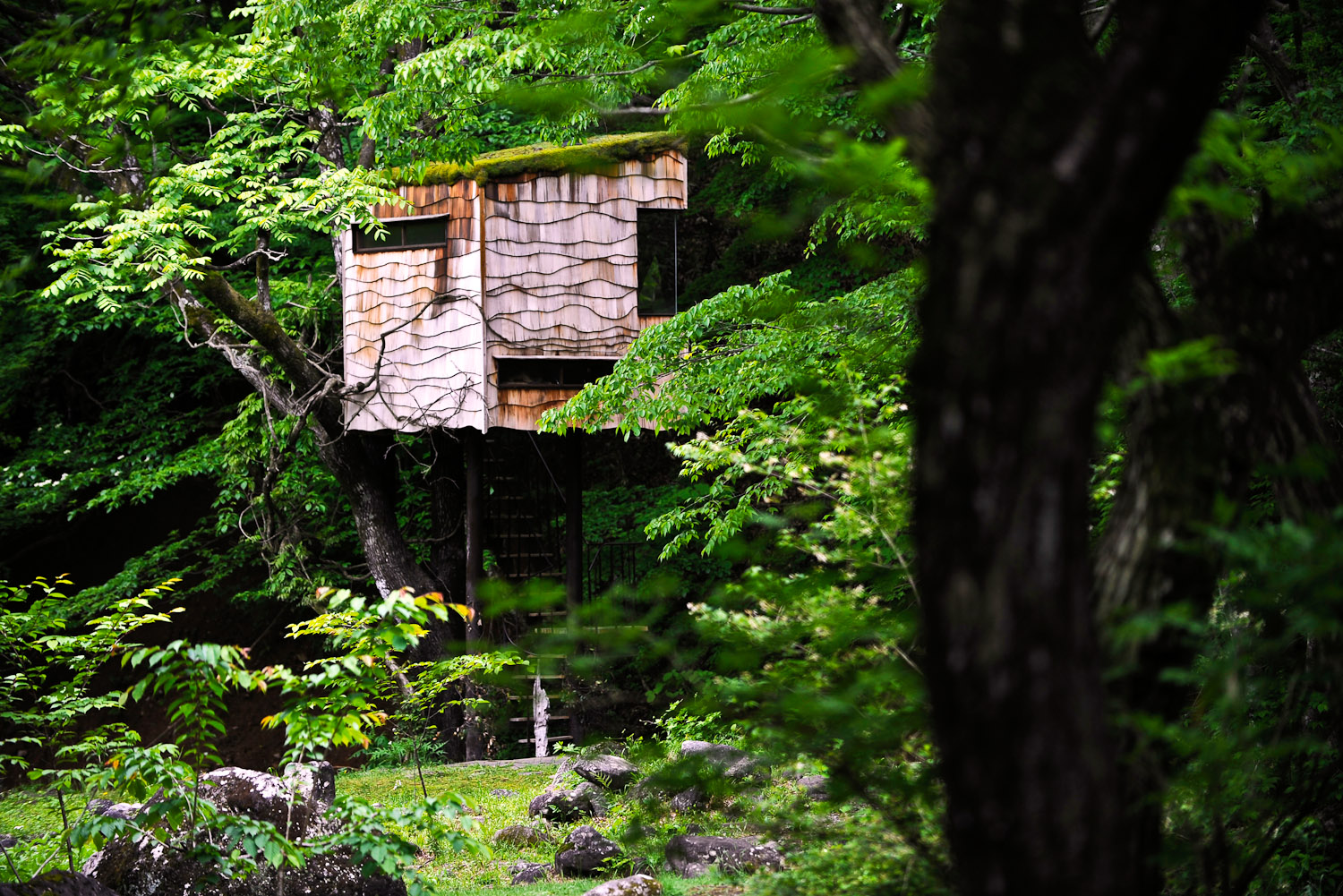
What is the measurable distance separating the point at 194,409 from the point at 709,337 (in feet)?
33.7

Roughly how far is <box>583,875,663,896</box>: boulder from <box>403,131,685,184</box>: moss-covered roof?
8.28 meters

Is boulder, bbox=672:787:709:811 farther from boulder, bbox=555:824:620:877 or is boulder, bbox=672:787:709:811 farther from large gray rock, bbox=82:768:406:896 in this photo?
large gray rock, bbox=82:768:406:896

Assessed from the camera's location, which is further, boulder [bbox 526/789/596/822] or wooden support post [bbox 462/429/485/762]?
wooden support post [bbox 462/429/485/762]

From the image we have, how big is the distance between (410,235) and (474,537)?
12.3 feet

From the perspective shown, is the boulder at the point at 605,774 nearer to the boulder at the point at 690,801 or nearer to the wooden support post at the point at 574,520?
the boulder at the point at 690,801

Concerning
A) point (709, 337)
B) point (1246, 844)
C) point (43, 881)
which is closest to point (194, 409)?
point (709, 337)

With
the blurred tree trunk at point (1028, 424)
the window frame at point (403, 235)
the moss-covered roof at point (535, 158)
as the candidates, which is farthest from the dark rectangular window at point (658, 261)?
the blurred tree trunk at point (1028, 424)

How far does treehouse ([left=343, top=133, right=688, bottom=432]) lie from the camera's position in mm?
12094

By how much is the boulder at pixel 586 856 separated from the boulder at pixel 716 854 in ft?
1.49

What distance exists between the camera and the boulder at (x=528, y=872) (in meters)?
7.20

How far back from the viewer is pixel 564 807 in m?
8.62

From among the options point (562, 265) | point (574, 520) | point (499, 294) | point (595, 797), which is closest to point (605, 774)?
point (595, 797)

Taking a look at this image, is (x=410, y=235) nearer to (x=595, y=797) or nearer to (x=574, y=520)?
(x=574, y=520)

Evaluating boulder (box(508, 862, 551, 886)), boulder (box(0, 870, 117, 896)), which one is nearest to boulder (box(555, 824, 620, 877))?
boulder (box(508, 862, 551, 886))
